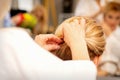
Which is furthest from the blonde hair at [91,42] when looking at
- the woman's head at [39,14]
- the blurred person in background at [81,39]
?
the woman's head at [39,14]

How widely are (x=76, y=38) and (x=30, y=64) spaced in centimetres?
6

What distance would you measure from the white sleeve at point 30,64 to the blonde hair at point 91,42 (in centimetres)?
3

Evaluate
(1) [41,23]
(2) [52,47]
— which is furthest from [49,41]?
(1) [41,23]

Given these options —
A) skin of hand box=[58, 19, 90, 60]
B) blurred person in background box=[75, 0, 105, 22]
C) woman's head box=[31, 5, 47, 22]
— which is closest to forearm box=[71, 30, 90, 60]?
skin of hand box=[58, 19, 90, 60]

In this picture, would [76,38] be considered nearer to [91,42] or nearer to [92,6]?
[91,42]

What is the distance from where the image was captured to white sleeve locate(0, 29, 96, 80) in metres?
0.24

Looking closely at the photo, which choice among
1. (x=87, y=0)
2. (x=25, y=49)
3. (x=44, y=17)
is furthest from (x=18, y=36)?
(x=44, y=17)

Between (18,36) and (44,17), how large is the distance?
39 centimetres

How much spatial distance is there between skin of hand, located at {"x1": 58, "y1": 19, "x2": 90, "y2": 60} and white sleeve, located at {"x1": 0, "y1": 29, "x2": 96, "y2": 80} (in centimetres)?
1

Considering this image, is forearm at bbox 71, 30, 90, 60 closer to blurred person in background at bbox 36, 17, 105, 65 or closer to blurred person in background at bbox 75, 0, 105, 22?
blurred person in background at bbox 36, 17, 105, 65

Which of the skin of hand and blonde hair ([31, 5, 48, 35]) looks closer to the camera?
the skin of hand

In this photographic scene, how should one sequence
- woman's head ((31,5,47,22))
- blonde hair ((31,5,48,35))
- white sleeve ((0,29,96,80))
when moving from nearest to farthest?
white sleeve ((0,29,96,80)) < blonde hair ((31,5,48,35)) < woman's head ((31,5,47,22))

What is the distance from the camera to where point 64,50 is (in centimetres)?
30

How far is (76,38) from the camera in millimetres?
278
